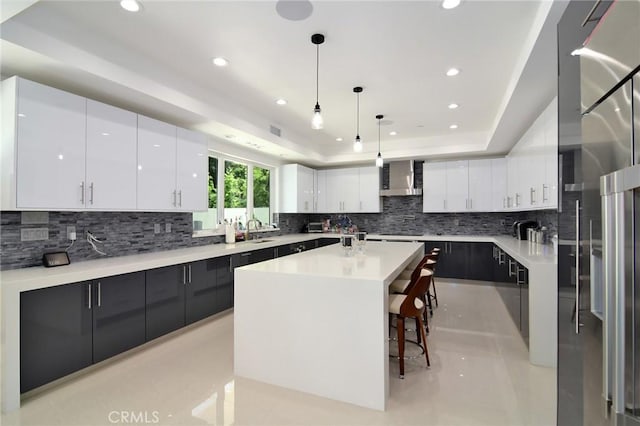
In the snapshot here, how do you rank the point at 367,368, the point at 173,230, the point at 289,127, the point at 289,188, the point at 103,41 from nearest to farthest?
1. the point at 367,368
2. the point at 103,41
3. the point at 173,230
4. the point at 289,127
5. the point at 289,188

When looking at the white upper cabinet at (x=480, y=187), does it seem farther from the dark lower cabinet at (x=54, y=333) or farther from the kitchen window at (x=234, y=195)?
the dark lower cabinet at (x=54, y=333)

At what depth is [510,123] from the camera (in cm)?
407

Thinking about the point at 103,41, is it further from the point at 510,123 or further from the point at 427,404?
the point at 510,123

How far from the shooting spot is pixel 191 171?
12.3 ft

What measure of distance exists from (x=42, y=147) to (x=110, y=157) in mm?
517

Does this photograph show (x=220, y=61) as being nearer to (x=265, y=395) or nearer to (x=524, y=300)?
(x=265, y=395)

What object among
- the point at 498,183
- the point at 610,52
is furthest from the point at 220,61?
the point at 498,183

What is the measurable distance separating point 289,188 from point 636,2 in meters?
5.69

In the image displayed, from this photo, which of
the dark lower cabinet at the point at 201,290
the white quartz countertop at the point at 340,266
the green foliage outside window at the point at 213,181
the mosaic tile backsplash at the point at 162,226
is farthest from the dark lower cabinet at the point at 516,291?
the green foliage outside window at the point at 213,181

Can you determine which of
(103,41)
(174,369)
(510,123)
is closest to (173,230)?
(174,369)

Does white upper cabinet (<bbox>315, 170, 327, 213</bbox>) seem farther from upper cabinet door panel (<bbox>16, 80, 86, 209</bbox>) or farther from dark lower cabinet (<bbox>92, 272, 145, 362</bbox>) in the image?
upper cabinet door panel (<bbox>16, 80, 86, 209</bbox>)

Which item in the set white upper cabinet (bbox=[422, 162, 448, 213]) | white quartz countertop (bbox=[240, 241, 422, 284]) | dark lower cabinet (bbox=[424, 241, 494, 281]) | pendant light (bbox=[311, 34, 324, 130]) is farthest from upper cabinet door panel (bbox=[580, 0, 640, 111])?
white upper cabinet (bbox=[422, 162, 448, 213])

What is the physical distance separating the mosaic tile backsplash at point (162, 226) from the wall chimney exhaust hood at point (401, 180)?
0.43 metres

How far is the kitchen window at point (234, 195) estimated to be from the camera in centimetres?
477
